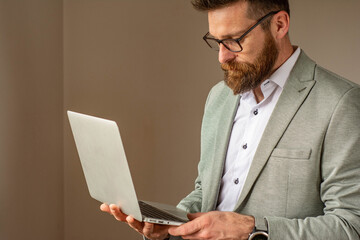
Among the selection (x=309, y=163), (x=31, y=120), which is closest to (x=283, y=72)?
(x=309, y=163)

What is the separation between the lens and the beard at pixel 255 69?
1646 mm

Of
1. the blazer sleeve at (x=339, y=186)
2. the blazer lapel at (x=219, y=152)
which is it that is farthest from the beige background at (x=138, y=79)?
the blazer sleeve at (x=339, y=186)

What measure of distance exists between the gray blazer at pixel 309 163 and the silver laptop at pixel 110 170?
271 millimetres

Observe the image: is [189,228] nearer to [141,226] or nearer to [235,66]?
[141,226]

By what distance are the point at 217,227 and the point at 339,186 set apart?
0.36 m

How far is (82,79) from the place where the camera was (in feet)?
10.9

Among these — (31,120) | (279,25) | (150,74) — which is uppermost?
(279,25)

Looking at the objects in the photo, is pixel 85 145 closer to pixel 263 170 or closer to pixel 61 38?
pixel 263 170

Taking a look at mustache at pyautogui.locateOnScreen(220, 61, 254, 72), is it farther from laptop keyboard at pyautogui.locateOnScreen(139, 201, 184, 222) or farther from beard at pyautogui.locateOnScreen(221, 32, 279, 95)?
laptop keyboard at pyautogui.locateOnScreen(139, 201, 184, 222)

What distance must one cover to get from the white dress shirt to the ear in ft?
0.26

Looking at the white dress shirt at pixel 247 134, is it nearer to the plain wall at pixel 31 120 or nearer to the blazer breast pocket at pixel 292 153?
the blazer breast pocket at pixel 292 153

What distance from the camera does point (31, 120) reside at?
271 cm

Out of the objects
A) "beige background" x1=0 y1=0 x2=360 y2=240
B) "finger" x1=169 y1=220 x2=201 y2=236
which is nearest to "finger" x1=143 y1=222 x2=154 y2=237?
"finger" x1=169 y1=220 x2=201 y2=236

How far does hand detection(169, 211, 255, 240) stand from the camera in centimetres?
146
